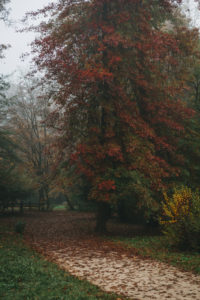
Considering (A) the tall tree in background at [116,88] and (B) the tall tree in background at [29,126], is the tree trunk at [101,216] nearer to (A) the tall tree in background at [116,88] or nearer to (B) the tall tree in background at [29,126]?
(A) the tall tree in background at [116,88]

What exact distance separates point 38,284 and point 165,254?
4.42m

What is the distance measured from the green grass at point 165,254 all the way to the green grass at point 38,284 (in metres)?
2.72

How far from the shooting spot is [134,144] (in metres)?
10.9

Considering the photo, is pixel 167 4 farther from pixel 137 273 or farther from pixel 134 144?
pixel 137 273

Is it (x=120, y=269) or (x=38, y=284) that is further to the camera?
(x=120, y=269)

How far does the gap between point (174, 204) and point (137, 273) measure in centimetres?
317

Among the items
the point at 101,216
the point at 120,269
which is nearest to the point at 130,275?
the point at 120,269

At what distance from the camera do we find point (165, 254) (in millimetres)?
8539

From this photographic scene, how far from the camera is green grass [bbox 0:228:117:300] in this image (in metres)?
4.71

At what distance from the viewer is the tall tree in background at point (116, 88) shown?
36.3 ft

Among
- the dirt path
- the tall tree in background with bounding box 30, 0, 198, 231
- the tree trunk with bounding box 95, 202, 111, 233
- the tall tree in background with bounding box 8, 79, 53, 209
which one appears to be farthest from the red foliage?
the tall tree in background with bounding box 8, 79, 53, 209

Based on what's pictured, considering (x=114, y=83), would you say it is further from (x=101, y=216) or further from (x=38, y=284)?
(x=38, y=284)

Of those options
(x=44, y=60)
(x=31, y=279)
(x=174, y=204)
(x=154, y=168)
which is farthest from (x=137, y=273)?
(x=44, y=60)

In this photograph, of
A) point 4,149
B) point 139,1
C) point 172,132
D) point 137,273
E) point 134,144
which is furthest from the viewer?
point 4,149
